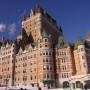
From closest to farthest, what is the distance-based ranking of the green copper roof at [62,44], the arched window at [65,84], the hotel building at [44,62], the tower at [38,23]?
the arched window at [65,84], the hotel building at [44,62], the green copper roof at [62,44], the tower at [38,23]

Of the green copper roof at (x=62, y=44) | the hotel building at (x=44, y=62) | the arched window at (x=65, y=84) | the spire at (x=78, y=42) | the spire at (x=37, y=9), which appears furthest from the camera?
the spire at (x=37, y=9)

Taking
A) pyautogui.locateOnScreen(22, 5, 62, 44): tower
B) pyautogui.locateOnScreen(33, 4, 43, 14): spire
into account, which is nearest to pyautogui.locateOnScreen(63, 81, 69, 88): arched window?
pyautogui.locateOnScreen(22, 5, 62, 44): tower

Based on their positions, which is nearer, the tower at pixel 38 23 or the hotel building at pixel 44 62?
the hotel building at pixel 44 62

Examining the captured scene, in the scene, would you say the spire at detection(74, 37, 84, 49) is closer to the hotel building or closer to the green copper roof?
the hotel building

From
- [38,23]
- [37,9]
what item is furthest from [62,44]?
[37,9]

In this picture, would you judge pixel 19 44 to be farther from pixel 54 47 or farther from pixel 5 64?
pixel 54 47

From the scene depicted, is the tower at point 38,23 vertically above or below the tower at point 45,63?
above

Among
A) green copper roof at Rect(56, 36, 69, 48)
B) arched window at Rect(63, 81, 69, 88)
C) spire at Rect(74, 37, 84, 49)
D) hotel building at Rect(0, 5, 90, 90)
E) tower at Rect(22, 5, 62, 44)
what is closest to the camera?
arched window at Rect(63, 81, 69, 88)

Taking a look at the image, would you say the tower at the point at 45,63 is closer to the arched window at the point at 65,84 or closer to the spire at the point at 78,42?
the arched window at the point at 65,84

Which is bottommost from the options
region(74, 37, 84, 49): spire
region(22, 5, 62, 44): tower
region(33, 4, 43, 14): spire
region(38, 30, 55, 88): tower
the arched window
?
the arched window

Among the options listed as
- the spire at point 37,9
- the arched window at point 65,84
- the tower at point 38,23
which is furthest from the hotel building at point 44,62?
the spire at point 37,9

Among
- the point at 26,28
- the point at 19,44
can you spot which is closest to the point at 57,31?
the point at 26,28

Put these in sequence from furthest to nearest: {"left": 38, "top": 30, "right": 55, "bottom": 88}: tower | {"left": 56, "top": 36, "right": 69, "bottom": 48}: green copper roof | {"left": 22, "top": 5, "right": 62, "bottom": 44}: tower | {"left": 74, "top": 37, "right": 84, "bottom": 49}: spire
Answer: {"left": 22, "top": 5, "right": 62, "bottom": 44}: tower, {"left": 56, "top": 36, "right": 69, "bottom": 48}: green copper roof, {"left": 74, "top": 37, "right": 84, "bottom": 49}: spire, {"left": 38, "top": 30, "right": 55, "bottom": 88}: tower

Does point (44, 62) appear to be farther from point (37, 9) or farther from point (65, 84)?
point (37, 9)
